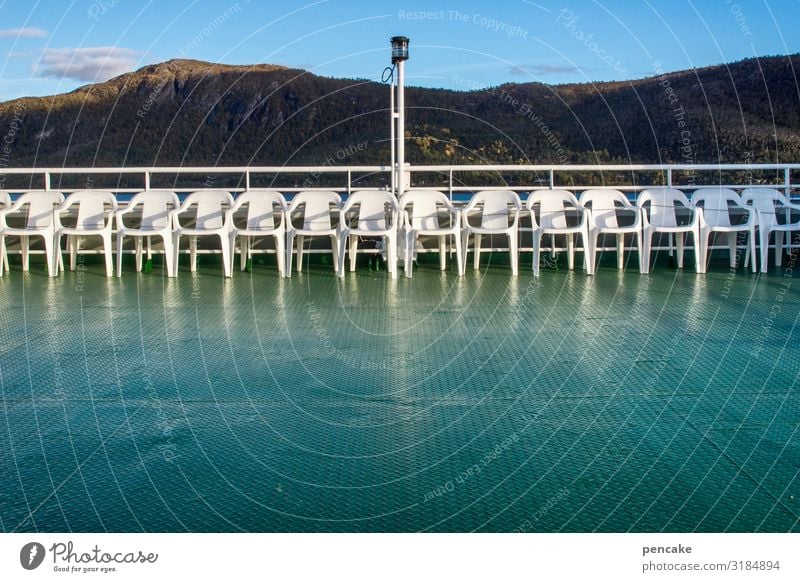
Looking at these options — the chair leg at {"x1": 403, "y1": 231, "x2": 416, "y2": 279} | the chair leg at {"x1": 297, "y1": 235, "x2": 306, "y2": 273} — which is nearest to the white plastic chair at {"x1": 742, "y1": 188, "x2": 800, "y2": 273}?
the chair leg at {"x1": 403, "y1": 231, "x2": 416, "y2": 279}

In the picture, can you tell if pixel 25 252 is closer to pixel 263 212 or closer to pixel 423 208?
pixel 263 212

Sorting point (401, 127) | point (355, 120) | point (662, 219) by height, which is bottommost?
point (662, 219)

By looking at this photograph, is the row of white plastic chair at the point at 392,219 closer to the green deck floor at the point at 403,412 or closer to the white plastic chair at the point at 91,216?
the white plastic chair at the point at 91,216

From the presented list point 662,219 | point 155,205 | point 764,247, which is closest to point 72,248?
point 155,205

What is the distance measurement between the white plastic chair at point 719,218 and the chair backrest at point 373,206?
8.03ft

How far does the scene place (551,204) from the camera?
7715mm

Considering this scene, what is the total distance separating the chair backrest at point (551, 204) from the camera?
7664 millimetres

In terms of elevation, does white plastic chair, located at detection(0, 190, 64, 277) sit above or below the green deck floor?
above

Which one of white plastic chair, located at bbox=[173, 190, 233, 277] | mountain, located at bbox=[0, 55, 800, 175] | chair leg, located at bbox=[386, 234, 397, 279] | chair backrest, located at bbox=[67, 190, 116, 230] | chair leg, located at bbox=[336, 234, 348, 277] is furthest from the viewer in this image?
mountain, located at bbox=[0, 55, 800, 175]

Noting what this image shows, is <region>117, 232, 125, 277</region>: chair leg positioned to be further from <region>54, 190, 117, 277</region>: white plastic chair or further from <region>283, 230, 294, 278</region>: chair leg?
<region>283, 230, 294, 278</region>: chair leg

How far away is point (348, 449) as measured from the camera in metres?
3.24

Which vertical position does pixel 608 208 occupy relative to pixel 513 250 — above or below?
above

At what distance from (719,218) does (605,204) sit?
909mm

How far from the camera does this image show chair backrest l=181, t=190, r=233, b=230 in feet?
25.1
